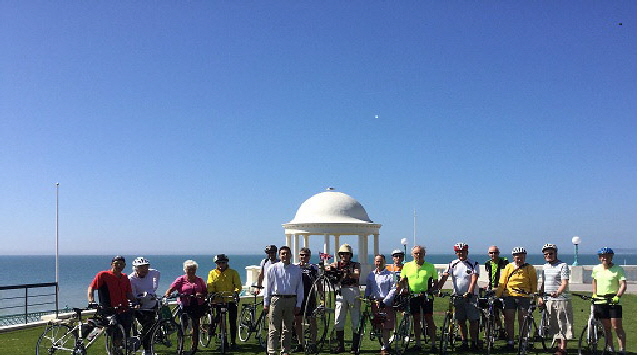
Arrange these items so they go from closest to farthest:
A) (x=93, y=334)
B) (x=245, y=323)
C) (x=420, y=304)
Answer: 1. (x=93, y=334)
2. (x=420, y=304)
3. (x=245, y=323)

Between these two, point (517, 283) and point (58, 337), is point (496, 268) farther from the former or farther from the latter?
point (58, 337)

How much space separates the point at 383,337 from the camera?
391 inches

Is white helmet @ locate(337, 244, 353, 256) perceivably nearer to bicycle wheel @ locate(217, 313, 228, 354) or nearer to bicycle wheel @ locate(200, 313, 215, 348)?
bicycle wheel @ locate(217, 313, 228, 354)

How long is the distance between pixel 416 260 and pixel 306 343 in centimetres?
232

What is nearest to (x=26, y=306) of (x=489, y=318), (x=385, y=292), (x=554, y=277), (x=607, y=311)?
(x=385, y=292)

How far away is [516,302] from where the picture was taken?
10.2 meters

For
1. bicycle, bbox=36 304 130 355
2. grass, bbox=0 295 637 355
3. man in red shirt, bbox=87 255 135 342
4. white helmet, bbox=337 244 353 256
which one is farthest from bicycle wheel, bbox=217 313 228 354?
white helmet, bbox=337 244 353 256

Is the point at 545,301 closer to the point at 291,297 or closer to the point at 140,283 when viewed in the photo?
the point at 291,297

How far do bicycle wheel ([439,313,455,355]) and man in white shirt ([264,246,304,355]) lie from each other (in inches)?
97.4

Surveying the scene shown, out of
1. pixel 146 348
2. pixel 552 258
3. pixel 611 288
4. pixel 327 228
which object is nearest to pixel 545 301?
pixel 552 258

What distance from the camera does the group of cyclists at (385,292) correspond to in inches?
368

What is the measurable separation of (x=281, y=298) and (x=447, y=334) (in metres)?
3.16

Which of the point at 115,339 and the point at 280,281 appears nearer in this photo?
the point at 115,339

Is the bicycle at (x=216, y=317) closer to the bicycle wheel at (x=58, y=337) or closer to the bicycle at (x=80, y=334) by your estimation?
the bicycle at (x=80, y=334)
